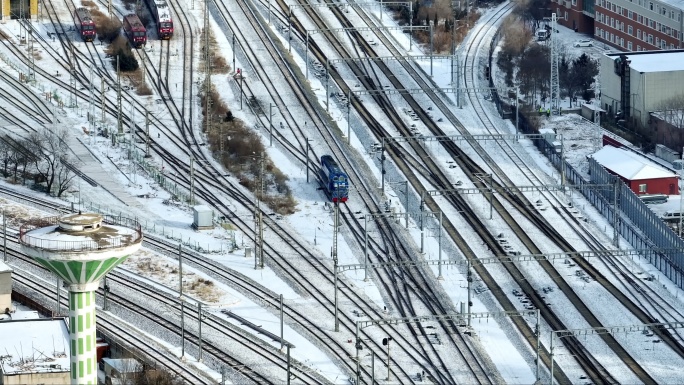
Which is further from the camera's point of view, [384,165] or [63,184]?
[384,165]

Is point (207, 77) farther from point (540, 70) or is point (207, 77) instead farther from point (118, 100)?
point (540, 70)

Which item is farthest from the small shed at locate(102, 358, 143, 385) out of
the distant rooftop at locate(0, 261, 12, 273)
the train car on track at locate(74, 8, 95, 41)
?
the train car on track at locate(74, 8, 95, 41)

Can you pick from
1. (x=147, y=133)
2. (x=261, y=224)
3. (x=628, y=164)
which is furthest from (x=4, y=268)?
(x=628, y=164)

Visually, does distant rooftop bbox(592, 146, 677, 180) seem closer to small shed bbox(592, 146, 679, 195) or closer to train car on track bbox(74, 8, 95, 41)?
small shed bbox(592, 146, 679, 195)

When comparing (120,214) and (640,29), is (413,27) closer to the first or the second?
(640,29)

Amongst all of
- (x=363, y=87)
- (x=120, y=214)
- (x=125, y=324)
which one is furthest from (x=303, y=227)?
(x=363, y=87)
